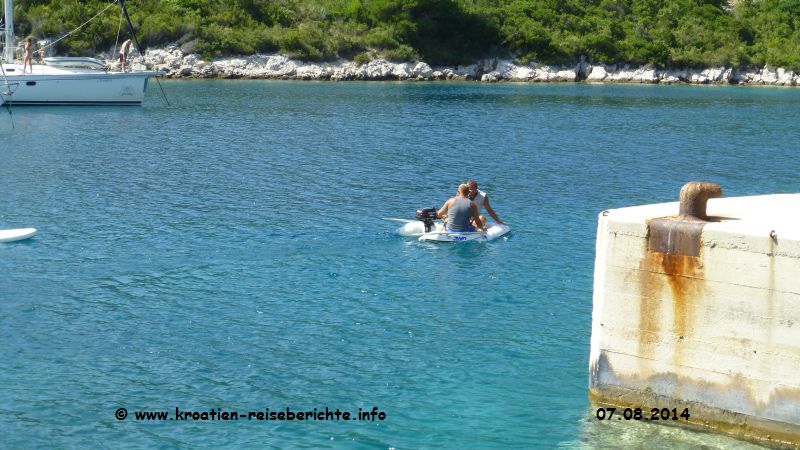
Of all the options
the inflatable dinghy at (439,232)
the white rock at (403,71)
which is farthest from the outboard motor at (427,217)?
the white rock at (403,71)

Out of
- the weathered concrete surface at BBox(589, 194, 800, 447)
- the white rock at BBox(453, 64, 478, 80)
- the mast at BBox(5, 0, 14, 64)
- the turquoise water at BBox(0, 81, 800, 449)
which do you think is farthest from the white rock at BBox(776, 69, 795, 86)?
the weathered concrete surface at BBox(589, 194, 800, 447)

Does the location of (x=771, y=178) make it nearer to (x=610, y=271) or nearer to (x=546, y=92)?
(x=610, y=271)

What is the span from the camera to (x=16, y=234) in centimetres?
2203

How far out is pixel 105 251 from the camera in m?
21.2

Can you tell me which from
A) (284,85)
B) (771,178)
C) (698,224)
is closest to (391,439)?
(698,224)

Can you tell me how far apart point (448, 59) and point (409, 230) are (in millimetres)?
68186

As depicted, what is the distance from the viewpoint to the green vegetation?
267ft

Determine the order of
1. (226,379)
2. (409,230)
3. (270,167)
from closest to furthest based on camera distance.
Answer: (226,379)
(409,230)
(270,167)

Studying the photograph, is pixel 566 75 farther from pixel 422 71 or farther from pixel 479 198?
pixel 479 198

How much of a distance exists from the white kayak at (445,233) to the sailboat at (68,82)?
35130mm

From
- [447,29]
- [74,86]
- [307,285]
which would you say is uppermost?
[447,29]

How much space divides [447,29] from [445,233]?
235 ft

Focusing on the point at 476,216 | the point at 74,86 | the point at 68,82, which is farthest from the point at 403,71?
the point at 476,216

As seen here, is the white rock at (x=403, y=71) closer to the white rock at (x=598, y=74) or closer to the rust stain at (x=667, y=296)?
the white rock at (x=598, y=74)
